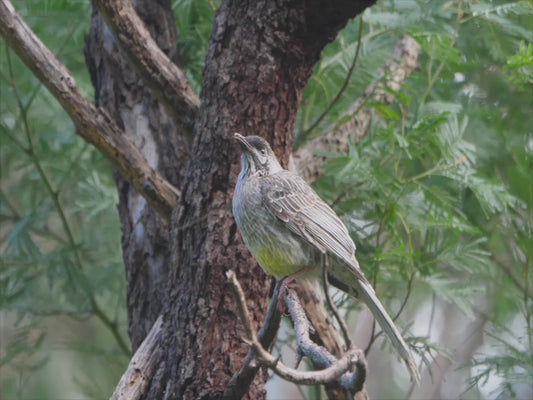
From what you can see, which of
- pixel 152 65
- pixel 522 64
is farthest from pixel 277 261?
pixel 522 64

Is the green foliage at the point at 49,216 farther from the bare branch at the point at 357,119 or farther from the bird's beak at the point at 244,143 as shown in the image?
the bird's beak at the point at 244,143

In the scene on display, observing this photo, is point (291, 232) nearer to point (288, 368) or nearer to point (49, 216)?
point (288, 368)

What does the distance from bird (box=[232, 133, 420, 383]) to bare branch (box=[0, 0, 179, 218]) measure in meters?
0.82

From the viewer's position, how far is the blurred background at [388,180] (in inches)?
200

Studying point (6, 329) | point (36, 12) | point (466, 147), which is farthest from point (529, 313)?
point (6, 329)

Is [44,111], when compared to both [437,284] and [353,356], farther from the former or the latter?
[353,356]

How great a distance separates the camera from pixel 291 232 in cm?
397

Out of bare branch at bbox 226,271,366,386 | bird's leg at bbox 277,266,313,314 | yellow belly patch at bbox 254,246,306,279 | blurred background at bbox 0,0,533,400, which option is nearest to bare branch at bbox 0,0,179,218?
blurred background at bbox 0,0,533,400

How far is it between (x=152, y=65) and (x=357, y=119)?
162cm

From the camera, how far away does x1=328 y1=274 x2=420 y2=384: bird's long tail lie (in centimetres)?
335

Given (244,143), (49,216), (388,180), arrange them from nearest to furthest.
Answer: (244,143) → (388,180) → (49,216)

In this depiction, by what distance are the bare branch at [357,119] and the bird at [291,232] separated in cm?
98

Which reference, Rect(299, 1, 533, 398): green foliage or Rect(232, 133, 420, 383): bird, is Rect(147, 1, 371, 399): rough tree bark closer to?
Rect(232, 133, 420, 383): bird

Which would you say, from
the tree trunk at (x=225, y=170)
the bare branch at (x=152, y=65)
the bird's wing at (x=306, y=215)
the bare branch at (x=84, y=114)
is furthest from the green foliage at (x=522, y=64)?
the bare branch at (x=84, y=114)
